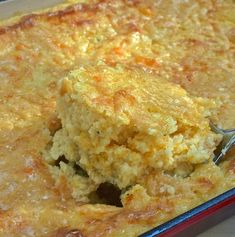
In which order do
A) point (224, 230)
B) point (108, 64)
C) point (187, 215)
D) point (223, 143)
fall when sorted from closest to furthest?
point (187, 215)
point (224, 230)
point (223, 143)
point (108, 64)

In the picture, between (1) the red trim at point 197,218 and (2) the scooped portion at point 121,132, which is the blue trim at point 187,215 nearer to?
(1) the red trim at point 197,218

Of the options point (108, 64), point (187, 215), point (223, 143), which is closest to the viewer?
point (187, 215)

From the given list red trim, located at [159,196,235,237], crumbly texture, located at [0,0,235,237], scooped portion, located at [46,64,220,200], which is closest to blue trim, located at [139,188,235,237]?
red trim, located at [159,196,235,237]

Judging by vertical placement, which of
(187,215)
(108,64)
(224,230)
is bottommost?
(224,230)

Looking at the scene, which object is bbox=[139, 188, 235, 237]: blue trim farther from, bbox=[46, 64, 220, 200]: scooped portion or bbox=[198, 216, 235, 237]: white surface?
bbox=[46, 64, 220, 200]: scooped portion

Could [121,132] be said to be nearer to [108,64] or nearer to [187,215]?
[187,215]

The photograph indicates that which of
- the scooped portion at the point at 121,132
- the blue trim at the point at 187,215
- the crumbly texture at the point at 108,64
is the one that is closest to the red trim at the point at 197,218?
the blue trim at the point at 187,215

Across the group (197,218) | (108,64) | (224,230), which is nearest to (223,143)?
(224,230)
